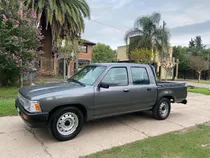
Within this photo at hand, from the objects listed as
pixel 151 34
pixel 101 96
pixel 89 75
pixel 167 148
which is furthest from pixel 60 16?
pixel 151 34

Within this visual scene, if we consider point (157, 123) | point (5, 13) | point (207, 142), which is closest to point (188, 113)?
point (157, 123)

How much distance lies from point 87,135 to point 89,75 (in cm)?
149

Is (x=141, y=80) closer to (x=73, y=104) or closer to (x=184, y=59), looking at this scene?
(x=73, y=104)

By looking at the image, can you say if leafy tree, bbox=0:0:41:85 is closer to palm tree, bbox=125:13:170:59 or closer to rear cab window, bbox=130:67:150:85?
rear cab window, bbox=130:67:150:85

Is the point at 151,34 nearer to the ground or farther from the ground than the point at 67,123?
farther from the ground

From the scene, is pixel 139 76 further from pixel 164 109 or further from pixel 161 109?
pixel 164 109

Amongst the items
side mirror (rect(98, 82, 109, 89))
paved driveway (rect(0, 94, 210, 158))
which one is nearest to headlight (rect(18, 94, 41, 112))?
paved driveway (rect(0, 94, 210, 158))

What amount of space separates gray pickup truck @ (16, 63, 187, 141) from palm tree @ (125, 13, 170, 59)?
63.5 feet

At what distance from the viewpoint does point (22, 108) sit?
4.00 meters

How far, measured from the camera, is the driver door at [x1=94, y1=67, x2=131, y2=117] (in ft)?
14.4

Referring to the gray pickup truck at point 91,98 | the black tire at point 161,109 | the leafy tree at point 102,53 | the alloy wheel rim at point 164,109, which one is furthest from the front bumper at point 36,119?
the leafy tree at point 102,53

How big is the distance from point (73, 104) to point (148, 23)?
74.1 feet

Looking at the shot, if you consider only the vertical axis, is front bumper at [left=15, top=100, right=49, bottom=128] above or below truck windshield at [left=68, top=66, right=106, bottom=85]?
below

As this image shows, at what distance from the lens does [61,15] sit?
48.3 feet
